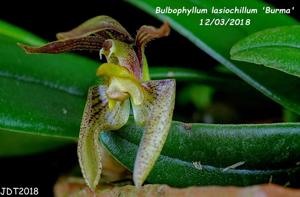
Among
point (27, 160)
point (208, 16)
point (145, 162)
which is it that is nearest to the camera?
point (145, 162)

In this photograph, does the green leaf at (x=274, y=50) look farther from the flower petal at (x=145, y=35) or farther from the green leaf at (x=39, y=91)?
the green leaf at (x=39, y=91)

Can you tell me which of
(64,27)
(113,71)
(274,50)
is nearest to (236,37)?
(274,50)

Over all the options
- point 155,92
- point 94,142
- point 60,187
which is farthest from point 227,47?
point 60,187

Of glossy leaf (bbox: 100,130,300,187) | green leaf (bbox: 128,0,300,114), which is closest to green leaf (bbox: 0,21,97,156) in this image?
glossy leaf (bbox: 100,130,300,187)

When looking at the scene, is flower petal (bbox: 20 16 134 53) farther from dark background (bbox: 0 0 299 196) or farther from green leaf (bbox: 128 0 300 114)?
dark background (bbox: 0 0 299 196)

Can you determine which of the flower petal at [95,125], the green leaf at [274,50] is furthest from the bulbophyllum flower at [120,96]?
the green leaf at [274,50]

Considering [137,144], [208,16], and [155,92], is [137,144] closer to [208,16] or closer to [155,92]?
A: [155,92]

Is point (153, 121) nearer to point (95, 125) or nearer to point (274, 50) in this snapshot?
point (95, 125)

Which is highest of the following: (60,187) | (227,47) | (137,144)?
(227,47)
